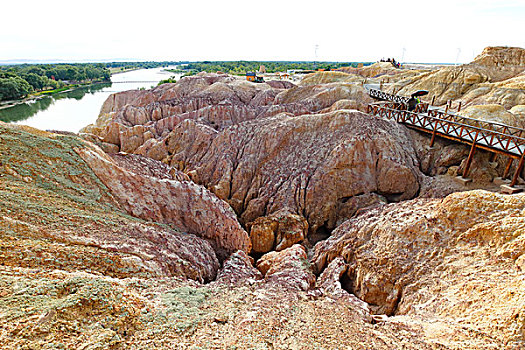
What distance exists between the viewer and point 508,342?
5082 millimetres

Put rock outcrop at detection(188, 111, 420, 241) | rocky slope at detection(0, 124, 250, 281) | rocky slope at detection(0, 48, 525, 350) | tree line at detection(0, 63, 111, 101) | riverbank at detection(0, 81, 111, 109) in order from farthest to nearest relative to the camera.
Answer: tree line at detection(0, 63, 111, 101), riverbank at detection(0, 81, 111, 109), rock outcrop at detection(188, 111, 420, 241), rocky slope at detection(0, 124, 250, 281), rocky slope at detection(0, 48, 525, 350)

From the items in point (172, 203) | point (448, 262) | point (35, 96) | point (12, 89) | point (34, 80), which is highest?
point (34, 80)

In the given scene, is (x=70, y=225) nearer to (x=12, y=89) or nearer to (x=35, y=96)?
(x=12, y=89)

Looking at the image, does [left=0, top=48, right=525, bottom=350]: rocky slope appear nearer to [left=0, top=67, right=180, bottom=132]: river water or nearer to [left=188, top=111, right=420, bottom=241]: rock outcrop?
[left=188, top=111, right=420, bottom=241]: rock outcrop

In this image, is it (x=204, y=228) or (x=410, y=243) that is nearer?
(x=410, y=243)

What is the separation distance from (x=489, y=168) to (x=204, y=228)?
590 inches

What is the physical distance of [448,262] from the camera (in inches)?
311

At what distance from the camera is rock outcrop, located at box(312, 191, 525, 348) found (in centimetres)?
587

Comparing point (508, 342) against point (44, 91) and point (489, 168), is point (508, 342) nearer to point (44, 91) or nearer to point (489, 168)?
point (489, 168)

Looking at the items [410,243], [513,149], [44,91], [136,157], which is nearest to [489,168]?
[513,149]

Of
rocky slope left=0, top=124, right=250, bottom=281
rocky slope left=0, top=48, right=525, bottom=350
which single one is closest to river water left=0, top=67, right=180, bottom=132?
rocky slope left=0, top=124, right=250, bottom=281

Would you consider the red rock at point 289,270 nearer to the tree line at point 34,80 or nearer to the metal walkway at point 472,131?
the metal walkway at point 472,131

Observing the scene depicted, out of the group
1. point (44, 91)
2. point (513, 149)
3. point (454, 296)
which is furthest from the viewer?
point (44, 91)

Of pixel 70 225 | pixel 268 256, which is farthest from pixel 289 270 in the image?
pixel 70 225
